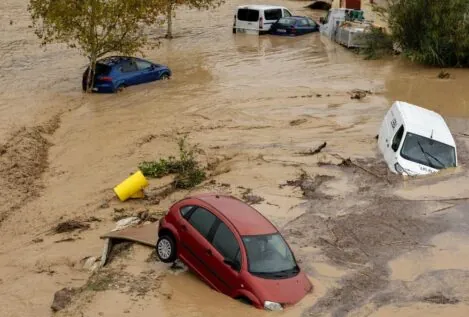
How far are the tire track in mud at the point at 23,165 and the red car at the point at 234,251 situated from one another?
196 inches

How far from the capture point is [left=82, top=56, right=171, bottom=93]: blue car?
23484 mm

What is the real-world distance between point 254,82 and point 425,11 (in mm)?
7440

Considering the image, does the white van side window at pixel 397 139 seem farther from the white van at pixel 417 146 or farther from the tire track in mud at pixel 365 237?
the tire track in mud at pixel 365 237

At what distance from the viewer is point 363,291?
10445 millimetres

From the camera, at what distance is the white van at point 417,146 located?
1532cm

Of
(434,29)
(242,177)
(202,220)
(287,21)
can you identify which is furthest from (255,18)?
(202,220)

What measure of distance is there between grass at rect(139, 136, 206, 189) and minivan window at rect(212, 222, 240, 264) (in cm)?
506

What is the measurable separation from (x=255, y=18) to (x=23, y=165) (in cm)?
1970

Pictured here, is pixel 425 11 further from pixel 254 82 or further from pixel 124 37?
pixel 124 37

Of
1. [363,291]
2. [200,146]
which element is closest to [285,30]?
[200,146]

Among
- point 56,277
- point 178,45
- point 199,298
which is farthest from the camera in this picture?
point 178,45

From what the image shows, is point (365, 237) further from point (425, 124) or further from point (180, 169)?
point (180, 169)

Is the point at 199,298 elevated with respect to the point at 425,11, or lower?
lower

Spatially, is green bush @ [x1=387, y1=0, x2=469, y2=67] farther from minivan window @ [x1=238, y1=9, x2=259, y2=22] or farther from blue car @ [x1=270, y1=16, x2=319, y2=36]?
minivan window @ [x1=238, y1=9, x2=259, y2=22]
